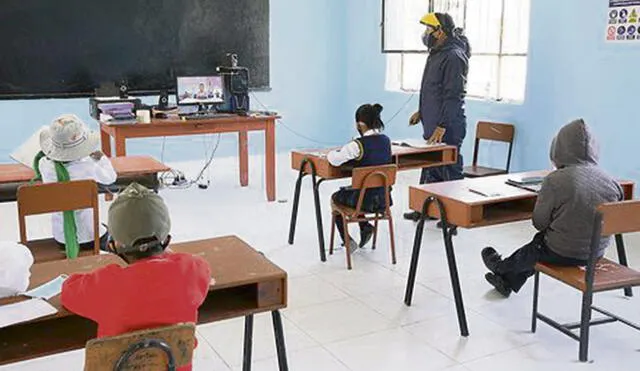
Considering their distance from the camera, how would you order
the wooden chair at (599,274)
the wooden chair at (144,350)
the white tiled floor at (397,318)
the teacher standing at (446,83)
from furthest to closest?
1. the teacher standing at (446,83)
2. the white tiled floor at (397,318)
3. the wooden chair at (599,274)
4. the wooden chair at (144,350)

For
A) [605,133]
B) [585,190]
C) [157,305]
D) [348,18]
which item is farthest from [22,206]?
[348,18]

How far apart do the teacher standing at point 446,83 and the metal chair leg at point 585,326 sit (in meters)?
2.28

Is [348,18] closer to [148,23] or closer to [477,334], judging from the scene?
[148,23]

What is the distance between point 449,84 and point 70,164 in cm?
288

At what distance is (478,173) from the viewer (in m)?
5.41

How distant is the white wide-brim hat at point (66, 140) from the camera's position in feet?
10.7

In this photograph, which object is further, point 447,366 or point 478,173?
point 478,173

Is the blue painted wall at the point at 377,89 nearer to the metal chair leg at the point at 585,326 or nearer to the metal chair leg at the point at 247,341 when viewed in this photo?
the metal chair leg at the point at 585,326

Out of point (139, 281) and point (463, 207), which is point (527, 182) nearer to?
point (463, 207)

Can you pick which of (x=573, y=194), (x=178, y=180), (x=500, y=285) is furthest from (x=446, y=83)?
(x=178, y=180)

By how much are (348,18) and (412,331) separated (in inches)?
220

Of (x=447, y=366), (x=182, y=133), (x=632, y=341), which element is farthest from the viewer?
(x=182, y=133)


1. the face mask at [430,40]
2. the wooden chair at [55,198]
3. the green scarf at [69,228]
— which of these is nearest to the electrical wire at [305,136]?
the face mask at [430,40]

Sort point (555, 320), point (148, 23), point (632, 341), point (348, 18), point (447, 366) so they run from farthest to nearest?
point (348, 18), point (148, 23), point (555, 320), point (632, 341), point (447, 366)
